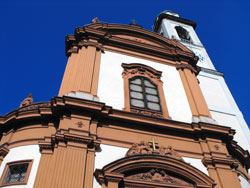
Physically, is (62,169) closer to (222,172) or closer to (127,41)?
(222,172)

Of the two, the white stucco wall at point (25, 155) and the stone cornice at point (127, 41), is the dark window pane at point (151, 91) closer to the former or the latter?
the stone cornice at point (127, 41)

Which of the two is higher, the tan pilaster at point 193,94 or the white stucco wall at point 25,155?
the tan pilaster at point 193,94

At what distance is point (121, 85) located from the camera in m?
12.1

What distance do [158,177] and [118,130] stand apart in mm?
2138

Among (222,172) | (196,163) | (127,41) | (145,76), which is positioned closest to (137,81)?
(145,76)

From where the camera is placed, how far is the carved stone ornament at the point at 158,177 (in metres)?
8.65

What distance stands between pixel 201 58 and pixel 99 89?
47.9 ft

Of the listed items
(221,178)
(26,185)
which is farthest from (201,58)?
(26,185)

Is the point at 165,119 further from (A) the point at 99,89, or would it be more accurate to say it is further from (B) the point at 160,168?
(A) the point at 99,89

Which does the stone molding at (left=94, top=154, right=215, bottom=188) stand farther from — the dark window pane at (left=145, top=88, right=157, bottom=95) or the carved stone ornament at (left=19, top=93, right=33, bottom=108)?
the carved stone ornament at (left=19, top=93, right=33, bottom=108)

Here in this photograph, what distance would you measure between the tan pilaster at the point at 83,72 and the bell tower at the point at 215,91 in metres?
7.21

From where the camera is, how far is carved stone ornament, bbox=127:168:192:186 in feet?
28.4

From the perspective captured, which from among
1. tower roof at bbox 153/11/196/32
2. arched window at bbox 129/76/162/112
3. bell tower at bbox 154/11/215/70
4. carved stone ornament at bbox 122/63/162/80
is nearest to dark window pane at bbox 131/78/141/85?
arched window at bbox 129/76/162/112

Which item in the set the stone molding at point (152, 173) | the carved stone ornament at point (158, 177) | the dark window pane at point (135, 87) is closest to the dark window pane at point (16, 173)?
the stone molding at point (152, 173)
